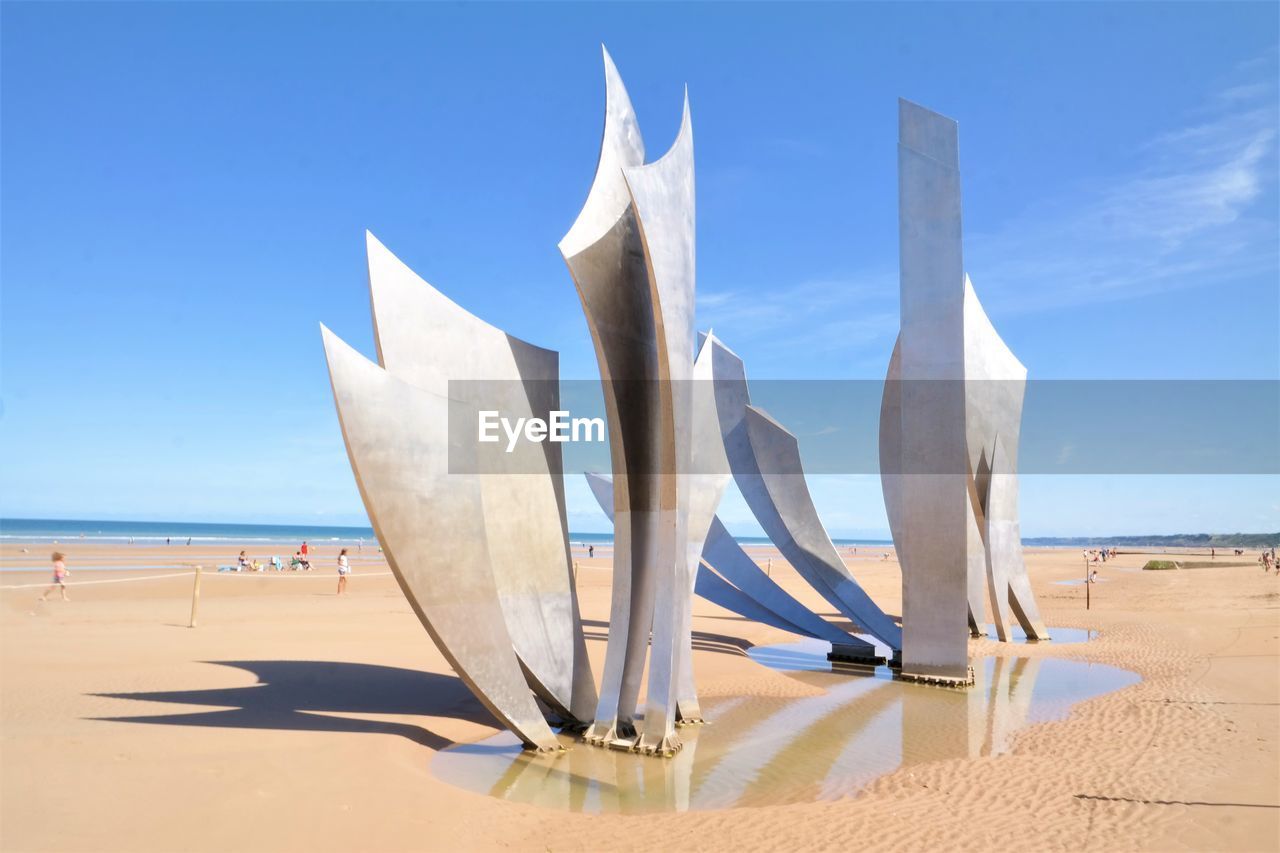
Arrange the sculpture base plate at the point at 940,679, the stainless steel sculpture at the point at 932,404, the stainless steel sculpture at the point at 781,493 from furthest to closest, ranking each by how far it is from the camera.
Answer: the stainless steel sculpture at the point at 781,493 < the stainless steel sculpture at the point at 932,404 < the sculpture base plate at the point at 940,679

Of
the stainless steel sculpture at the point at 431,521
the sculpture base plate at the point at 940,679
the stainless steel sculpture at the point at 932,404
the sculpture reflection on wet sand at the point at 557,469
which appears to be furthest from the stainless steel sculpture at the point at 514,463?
the stainless steel sculpture at the point at 932,404

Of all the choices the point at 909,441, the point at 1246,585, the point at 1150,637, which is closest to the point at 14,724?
the point at 909,441

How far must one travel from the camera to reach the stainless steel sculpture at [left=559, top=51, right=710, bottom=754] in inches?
291

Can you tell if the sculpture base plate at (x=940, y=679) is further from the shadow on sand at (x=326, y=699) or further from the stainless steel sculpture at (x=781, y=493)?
the shadow on sand at (x=326, y=699)

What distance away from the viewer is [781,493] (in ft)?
45.2

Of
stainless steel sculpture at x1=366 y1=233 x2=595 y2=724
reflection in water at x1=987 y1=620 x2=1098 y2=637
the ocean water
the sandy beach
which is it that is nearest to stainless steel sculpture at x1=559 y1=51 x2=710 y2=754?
stainless steel sculpture at x1=366 y1=233 x2=595 y2=724

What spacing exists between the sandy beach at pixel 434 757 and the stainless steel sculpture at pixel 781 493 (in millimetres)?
1804

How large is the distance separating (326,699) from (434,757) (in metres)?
2.06

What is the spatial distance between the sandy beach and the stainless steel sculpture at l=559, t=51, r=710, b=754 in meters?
1.02

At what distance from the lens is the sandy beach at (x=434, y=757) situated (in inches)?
210

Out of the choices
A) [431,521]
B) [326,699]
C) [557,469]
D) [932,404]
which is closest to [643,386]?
[557,469]

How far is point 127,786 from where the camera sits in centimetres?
565

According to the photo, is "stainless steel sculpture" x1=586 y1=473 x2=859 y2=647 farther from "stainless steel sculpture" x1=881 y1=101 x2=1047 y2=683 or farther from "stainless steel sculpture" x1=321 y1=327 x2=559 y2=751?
"stainless steel sculpture" x1=321 y1=327 x2=559 y2=751

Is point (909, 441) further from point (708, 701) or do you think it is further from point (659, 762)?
point (659, 762)
